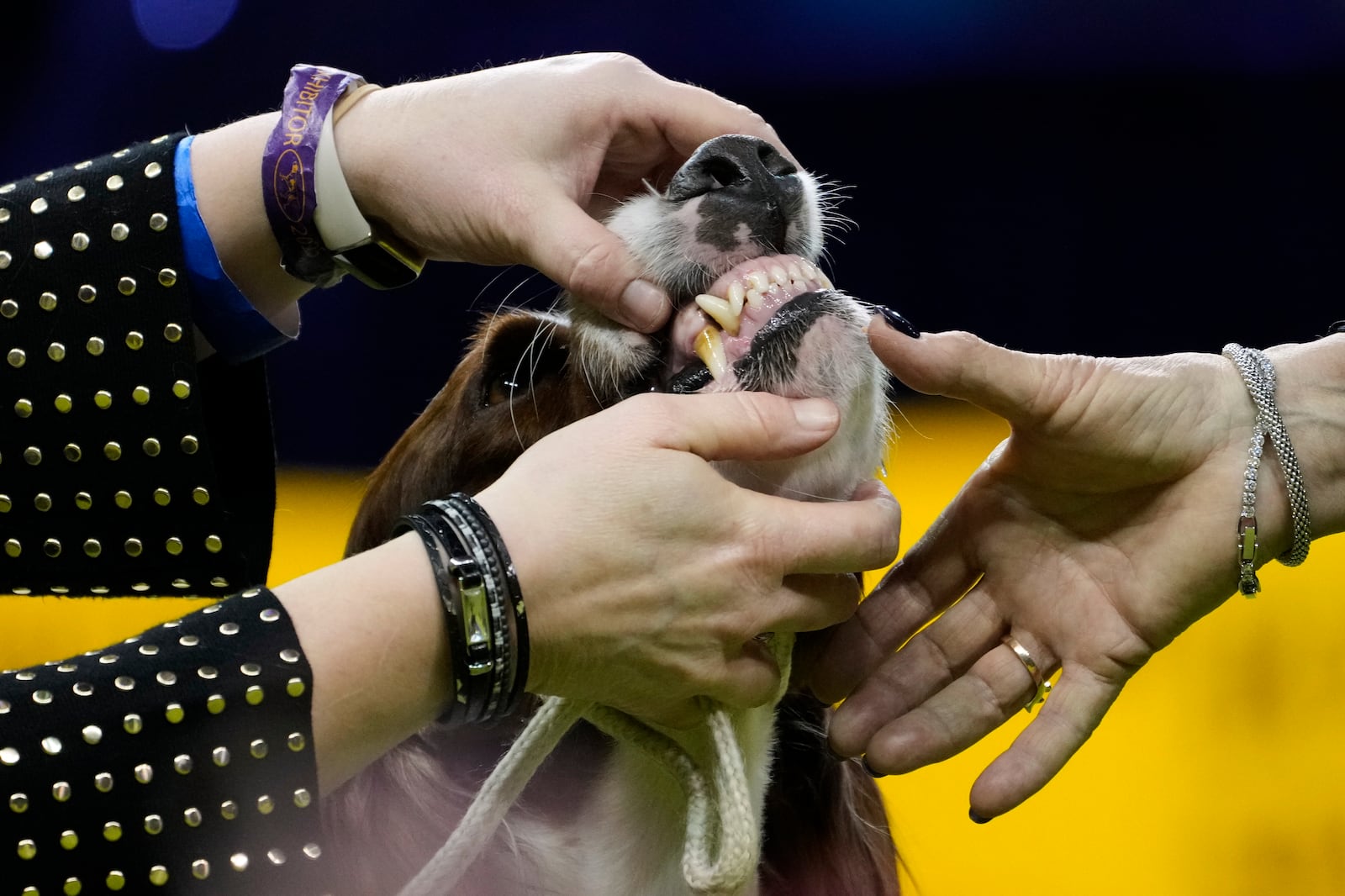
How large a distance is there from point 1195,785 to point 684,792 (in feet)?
5.65

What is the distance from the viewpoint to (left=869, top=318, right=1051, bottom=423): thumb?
1301 millimetres

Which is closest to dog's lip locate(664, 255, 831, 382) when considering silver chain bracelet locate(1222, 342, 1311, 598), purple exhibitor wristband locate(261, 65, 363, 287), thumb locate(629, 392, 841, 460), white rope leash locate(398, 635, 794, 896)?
thumb locate(629, 392, 841, 460)

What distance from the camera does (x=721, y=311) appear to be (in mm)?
1291

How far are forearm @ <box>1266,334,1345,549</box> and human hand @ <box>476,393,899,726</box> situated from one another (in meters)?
0.69

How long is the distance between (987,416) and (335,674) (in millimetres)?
2624

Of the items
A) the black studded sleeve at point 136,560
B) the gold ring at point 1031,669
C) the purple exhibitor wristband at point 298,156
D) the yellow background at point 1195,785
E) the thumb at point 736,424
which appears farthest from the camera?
the yellow background at point 1195,785

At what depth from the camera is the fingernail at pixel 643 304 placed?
1287mm

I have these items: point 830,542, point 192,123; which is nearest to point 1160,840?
point 830,542

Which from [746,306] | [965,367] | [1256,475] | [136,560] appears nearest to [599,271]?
[746,306]

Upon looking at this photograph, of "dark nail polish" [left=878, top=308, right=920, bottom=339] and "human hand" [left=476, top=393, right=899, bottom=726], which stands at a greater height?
"dark nail polish" [left=878, top=308, right=920, bottom=339]

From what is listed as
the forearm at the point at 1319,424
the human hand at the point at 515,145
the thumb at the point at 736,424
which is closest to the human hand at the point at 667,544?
the thumb at the point at 736,424

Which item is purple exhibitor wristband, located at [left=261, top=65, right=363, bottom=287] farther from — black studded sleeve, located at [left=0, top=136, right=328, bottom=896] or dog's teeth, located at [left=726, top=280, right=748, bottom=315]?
dog's teeth, located at [left=726, top=280, right=748, bottom=315]

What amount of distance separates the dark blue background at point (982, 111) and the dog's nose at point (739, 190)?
120 cm

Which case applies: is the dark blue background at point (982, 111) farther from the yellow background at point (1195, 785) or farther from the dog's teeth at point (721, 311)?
the dog's teeth at point (721, 311)
